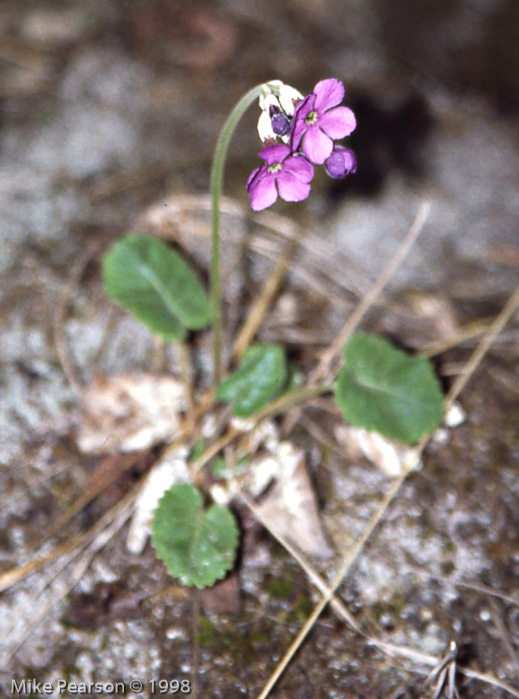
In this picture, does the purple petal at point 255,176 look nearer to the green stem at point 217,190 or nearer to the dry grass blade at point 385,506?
the green stem at point 217,190

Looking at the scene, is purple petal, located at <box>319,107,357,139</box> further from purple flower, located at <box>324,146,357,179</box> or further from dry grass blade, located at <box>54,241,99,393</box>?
dry grass blade, located at <box>54,241,99,393</box>

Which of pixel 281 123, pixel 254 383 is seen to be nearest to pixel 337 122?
pixel 281 123

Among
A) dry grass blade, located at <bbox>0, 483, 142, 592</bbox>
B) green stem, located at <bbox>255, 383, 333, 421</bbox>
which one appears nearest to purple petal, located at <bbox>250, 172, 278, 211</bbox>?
green stem, located at <bbox>255, 383, 333, 421</bbox>

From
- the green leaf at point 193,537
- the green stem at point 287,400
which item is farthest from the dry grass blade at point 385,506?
the green stem at point 287,400

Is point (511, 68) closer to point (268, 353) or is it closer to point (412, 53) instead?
point (412, 53)

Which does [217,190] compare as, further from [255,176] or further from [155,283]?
[155,283]

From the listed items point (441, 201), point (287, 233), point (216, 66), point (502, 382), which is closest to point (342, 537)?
point (502, 382)
